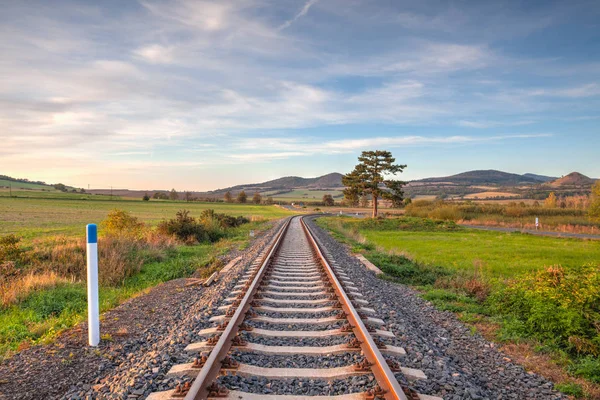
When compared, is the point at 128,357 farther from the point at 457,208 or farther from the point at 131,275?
the point at 457,208

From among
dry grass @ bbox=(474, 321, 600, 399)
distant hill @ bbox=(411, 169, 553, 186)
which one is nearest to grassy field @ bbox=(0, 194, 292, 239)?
dry grass @ bbox=(474, 321, 600, 399)

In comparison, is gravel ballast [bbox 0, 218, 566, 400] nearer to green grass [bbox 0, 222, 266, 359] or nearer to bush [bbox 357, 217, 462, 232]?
green grass [bbox 0, 222, 266, 359]

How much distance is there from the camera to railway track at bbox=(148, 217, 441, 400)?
3570mm

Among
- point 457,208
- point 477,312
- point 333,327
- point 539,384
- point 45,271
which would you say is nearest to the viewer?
point 539,384

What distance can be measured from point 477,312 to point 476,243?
19212 millimetres

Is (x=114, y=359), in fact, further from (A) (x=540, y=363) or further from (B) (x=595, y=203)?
(B) (x=595, y=203)

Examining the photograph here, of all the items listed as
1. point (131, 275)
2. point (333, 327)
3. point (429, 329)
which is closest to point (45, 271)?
point (131, 275)

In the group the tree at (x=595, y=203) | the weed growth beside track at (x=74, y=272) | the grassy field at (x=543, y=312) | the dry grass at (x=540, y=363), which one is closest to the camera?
the dry grass at (x=540, y=363)

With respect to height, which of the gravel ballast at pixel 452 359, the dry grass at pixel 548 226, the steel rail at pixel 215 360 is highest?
the steel rail at pixel 215 360

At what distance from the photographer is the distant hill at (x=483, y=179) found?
555 feet

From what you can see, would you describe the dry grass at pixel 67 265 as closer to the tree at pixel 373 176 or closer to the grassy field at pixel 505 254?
the grassy field at pixel 505 254

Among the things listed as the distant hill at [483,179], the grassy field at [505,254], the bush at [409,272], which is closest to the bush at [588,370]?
the bush at [409,272]

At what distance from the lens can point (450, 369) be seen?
4395mm

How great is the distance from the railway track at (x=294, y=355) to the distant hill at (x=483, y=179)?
171 meters
